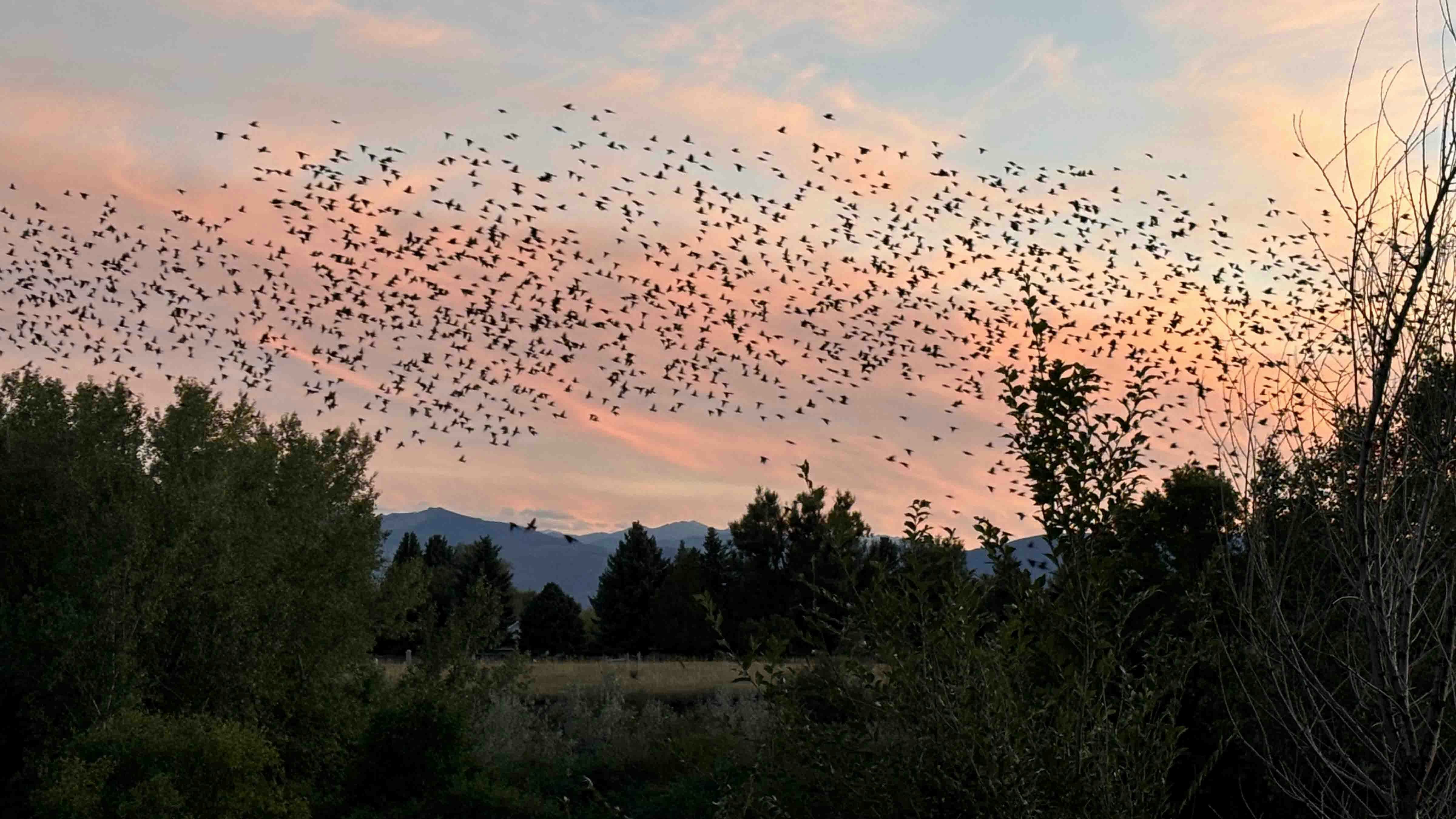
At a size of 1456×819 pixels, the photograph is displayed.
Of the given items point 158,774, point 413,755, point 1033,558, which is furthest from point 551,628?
point 1033,558

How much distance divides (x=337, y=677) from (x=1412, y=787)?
30111 millimetres

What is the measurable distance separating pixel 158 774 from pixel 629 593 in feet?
175

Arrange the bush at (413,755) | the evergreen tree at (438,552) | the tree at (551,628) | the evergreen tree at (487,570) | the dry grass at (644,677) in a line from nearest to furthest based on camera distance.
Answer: the bush at (413,755)
the dry grass at (644,677)
the tree at (551,628)
the evergreen tree at (487,570)
the evergreen tree at (438,552)

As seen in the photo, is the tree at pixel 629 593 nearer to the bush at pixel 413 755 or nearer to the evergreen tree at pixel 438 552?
the evergreen tree at pixel 438 552

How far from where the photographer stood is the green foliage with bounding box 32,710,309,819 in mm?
21219

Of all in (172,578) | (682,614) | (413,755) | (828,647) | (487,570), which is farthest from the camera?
(487,570)

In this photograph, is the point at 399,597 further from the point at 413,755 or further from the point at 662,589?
the point at 662,589

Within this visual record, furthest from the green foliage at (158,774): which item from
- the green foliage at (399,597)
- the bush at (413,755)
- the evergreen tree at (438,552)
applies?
the evergreen tree at (438,552)

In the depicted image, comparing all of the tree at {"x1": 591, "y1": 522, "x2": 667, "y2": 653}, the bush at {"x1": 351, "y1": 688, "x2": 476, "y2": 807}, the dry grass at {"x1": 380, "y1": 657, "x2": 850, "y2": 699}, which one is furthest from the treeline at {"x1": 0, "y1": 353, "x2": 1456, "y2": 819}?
the tree at {"x1": 591, "y1": 522, "x2": 667, "y2": 653}

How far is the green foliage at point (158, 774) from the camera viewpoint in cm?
2122

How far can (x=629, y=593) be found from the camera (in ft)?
245

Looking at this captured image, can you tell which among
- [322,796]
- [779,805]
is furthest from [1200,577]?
[322,796]

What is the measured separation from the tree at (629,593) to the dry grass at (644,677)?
1506cm

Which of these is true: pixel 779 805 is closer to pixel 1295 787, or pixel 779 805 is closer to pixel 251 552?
pixel 1295 787
